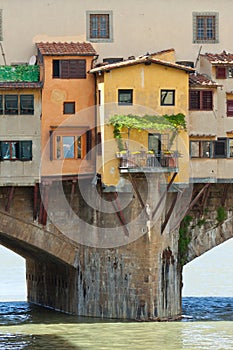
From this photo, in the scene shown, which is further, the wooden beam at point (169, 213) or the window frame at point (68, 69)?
the wooden beam at point (169, 213)

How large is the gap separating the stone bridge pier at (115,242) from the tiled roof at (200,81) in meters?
4.35

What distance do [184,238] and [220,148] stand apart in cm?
425

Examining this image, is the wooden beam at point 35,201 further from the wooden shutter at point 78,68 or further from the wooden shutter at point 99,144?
the wooden shutter at point 78,68

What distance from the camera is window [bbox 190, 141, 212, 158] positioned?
5962cm

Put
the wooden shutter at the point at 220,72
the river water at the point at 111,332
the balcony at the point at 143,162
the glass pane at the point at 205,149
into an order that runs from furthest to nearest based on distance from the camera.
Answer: the wooden shutter at the point at 220,72
the glass pane at the point at 205,149
the balcony at the point at 143,162
the river water at the point at 111,332

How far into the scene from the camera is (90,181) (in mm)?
58875

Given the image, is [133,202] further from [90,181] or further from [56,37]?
[56,37]

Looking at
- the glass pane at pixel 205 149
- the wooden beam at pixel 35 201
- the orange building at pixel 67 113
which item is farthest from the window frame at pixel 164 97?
the wooden beam at pixel 35 201

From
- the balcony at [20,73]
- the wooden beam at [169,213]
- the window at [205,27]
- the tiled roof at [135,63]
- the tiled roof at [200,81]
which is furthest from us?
the window at [205,27]

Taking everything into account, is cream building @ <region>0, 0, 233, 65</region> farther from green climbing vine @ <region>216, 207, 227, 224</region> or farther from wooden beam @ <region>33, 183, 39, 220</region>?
green climbing vine @ <region>216, 207, 227, 224</region>

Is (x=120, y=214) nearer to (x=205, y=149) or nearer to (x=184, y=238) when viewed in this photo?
(x=184, y=238)

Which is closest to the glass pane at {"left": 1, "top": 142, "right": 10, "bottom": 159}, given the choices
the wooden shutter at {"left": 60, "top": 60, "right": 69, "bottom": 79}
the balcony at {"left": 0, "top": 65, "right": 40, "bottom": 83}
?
the balcony at {"left": 0, "top": 65, "right": 40, "bottom": 83}

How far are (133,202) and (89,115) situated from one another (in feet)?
12.9

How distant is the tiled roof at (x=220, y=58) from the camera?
60.0 m
